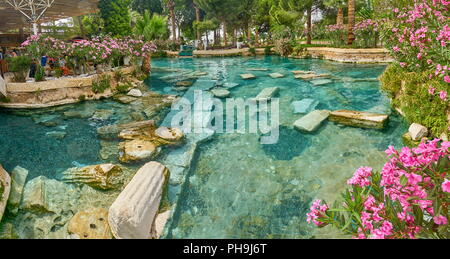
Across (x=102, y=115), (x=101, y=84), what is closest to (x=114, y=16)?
(x=101, y=84)

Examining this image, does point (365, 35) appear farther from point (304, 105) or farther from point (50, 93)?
point (50, 93)

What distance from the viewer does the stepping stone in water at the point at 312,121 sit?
6562 mm

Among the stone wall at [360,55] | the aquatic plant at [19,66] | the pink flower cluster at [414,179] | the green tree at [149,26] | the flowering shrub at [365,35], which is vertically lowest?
the pink flower cluster at [414,179]

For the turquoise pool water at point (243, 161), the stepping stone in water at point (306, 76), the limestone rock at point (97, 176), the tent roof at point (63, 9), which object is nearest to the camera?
the turquoise pool water at point (243, 161)

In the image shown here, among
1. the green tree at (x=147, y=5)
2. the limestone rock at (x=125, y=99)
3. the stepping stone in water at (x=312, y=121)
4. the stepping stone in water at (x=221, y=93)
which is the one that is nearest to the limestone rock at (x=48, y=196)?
the stepping stone in water at (x=312, y=121)

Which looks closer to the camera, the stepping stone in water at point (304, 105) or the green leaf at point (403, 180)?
the green leaf at point (403, 180)

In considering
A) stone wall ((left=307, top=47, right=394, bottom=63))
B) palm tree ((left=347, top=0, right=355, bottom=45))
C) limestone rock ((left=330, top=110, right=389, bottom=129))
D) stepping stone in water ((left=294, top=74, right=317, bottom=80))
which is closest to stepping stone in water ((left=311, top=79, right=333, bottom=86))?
stepping stone in water ((left=294, top=74, right=317, bottom=80))

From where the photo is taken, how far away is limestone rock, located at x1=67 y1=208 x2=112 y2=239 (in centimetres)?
347

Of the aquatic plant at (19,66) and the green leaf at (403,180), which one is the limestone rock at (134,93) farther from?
the green leaf at (403,180)

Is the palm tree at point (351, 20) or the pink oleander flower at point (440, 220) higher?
the palm tree at point (351, 20)

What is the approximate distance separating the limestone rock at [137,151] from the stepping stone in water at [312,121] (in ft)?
11.4

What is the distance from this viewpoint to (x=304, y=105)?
8531 mm

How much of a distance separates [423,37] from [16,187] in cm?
783
